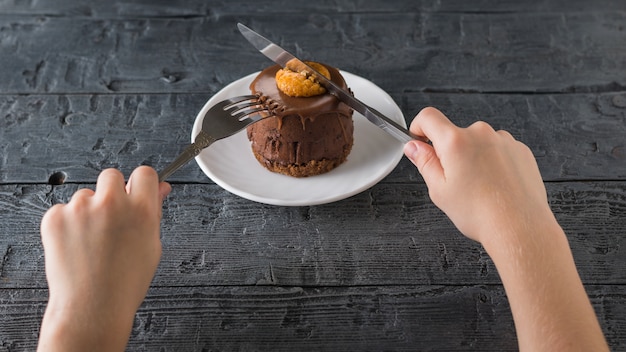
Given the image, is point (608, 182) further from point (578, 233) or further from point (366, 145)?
point (366, 145)

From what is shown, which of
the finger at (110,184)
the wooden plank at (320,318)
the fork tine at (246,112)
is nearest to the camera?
the finger at (110,184)

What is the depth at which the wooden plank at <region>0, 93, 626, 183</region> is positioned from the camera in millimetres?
1387

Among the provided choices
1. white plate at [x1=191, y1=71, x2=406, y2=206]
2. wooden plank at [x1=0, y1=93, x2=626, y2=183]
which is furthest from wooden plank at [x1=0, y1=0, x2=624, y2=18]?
white plate at [x1=191, y1=71, x2=406, y2=206]

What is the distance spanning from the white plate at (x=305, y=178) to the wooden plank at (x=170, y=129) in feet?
0.19

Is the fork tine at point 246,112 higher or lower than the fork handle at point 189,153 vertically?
higher

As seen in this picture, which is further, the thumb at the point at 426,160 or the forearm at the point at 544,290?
the thumb at the point at 426,160

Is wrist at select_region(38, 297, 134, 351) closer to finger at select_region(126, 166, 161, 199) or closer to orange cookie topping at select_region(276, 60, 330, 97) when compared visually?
finger at select_region(126, 166, 161, 199)

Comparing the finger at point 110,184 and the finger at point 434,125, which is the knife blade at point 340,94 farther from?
the finger at point 110,184

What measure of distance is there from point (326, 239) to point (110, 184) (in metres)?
0.45

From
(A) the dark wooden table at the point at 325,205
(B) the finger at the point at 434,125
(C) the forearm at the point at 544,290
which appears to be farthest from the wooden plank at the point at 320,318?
(B) the finger at the point at 434,125

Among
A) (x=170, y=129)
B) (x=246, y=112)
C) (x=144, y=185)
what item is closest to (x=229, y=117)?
(x=246, y=112)

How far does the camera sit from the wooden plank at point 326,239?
117cm

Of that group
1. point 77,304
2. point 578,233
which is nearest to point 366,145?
point 578,233

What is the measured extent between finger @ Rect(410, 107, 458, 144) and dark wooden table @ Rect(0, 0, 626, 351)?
0.27 meters
